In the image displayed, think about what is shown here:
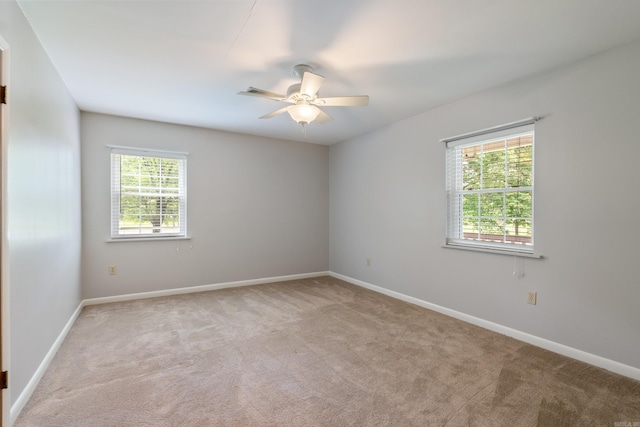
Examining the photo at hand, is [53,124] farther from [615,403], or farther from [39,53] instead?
[615,403]

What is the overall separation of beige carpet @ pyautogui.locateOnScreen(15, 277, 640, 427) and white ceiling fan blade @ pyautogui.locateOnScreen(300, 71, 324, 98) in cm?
219

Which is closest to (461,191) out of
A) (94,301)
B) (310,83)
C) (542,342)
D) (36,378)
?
(542,342)

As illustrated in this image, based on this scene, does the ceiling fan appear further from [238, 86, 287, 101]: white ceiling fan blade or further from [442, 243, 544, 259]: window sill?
[442, 243, 544, 259]: window sill

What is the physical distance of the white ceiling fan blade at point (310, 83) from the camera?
91.4 inches

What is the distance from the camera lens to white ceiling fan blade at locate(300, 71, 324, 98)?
2.32m

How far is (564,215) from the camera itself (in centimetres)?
264

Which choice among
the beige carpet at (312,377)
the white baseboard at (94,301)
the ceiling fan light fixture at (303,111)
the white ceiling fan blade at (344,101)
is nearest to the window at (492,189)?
the beige carpet at (312,377)

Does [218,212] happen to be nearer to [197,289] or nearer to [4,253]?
[197,289]

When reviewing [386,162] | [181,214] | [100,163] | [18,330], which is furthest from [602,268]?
[100,163]

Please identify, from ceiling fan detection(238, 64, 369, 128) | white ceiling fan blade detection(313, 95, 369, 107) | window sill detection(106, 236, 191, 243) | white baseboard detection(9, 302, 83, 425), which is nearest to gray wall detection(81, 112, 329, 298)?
window sill detection(106, 236, 191, 243)

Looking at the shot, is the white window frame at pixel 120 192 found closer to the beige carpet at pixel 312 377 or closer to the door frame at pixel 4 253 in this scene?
the beige carpet at pixel 312 377

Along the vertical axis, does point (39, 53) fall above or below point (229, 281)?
above

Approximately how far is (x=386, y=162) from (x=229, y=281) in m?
3.04

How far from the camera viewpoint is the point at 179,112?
3.89 m
